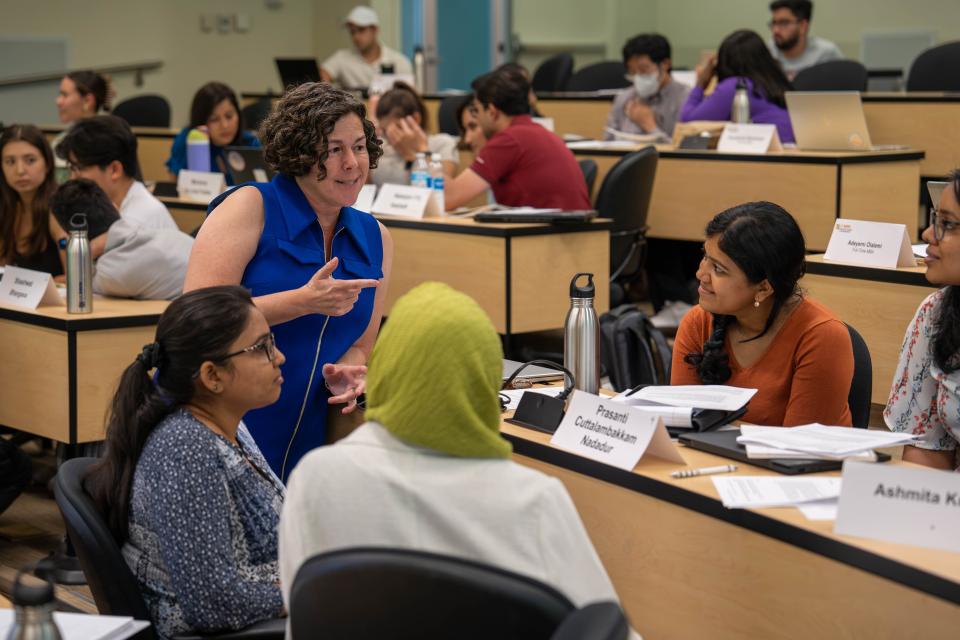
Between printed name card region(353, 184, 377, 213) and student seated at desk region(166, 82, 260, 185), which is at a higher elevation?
student seated at desk region(166, 82, 260, 185)

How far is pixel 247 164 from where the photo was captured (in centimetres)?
537

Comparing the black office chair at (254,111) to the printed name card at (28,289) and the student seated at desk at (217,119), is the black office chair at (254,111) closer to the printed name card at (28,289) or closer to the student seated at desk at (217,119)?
the student seated at desk at (217,119)

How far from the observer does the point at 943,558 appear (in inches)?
59.2

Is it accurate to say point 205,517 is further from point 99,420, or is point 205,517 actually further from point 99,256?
point 99,256

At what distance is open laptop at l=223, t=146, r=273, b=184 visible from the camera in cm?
528

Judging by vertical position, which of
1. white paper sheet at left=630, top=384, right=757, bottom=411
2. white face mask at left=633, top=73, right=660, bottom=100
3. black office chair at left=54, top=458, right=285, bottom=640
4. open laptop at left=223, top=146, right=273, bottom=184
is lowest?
black office chair at left=54, top=458, right=285, bottom=640

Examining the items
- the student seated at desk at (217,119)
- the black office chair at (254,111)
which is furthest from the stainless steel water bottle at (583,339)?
the black office chair at (254,111)

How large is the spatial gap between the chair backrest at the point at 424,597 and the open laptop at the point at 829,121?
4.24 meters

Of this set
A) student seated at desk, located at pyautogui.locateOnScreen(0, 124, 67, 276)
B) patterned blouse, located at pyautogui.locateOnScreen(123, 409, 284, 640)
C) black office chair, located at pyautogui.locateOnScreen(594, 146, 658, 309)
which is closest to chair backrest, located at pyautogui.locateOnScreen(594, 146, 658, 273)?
black office chair, located at pyautogui.locateOnScreen(594, 146, 658, 309)

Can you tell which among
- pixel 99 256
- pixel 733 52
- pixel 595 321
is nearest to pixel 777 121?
pixel 733 52

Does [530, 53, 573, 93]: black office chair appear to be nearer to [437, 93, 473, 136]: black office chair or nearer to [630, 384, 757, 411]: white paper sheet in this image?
[437, 93, 473, 136]: black office chair

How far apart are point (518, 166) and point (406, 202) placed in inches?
19.9

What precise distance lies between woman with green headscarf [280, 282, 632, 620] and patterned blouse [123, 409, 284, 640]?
0.44m

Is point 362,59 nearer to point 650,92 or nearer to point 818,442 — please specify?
point 650,92
